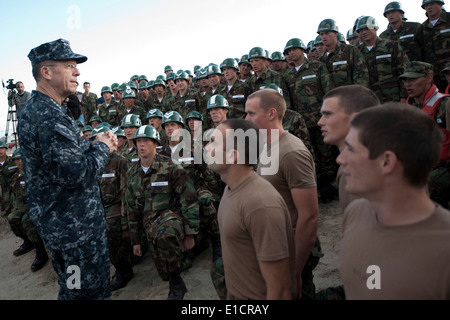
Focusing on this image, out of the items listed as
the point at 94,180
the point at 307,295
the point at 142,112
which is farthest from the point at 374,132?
the point at 142,112

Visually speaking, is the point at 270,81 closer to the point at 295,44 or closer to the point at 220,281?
the point at 295,44

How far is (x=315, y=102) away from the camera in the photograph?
6387 millimetres

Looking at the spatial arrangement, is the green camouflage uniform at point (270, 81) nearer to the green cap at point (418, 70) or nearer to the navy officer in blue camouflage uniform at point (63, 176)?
the green cap at point (418, 70)

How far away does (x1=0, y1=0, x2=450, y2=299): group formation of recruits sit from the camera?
191 cm

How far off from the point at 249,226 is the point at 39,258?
238 inches

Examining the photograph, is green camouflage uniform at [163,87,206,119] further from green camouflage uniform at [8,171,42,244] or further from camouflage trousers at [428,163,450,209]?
camouflage trousers at [428,163,450,209]

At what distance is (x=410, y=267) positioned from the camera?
3.79ft

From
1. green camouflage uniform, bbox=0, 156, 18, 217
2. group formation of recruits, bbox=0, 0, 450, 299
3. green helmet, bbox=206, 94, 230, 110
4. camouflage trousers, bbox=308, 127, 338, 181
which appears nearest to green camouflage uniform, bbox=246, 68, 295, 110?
group formation of recruits, bbox=0, 0, 450, 299

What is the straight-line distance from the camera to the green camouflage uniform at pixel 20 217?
21.1 ft

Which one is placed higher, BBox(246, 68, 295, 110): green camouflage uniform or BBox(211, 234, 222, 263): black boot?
BBox(246, 68, 295, 110): green camouflage uniform

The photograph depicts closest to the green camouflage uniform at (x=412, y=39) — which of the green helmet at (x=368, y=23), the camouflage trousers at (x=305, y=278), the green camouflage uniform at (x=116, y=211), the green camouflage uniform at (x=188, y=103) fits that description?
the green helmet at (x=368, y=23)

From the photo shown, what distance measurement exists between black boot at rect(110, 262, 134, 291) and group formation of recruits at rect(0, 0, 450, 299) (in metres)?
0.02

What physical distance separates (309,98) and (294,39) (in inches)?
57.7

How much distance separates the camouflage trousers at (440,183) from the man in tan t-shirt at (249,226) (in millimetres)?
2834
